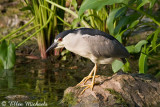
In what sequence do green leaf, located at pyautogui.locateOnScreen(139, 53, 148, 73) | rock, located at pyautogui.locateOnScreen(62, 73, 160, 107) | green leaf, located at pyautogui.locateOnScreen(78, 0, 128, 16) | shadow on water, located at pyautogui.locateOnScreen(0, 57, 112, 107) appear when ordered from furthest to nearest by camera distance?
green leaf, located at pyautogui.locateOnScreen(139, 53, 148, 73) < shadow on water, located at pyautogui.locateOnScreen(0, 57, 112, 107) < green leaf, located at pyautogui.locateOnScreen(78, 0, 128, 16) < rock, located at pyautogui.locateOnScreen(62, 73, 160, 107)

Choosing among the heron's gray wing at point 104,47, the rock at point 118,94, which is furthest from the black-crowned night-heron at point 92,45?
the rock at point 118,94

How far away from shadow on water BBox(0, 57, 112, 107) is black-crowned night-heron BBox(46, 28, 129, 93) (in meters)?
0.68

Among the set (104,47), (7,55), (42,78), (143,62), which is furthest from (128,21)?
(7,55)

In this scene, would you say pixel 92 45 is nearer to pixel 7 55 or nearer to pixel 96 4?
pixel 96 4

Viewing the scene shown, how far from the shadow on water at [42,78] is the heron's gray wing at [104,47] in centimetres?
84

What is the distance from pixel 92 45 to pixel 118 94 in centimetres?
75

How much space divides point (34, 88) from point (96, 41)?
1.29m

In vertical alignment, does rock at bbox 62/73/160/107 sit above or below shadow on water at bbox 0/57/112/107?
above

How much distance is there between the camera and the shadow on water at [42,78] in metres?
5.01

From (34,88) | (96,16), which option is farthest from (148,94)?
(96,16)

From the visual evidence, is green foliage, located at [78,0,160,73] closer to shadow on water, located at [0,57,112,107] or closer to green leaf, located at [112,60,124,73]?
green leaf, located at [112,60,124,73]

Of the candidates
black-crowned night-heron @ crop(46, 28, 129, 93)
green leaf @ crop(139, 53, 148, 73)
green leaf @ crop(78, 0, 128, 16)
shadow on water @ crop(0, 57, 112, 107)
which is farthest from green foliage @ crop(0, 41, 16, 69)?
green leaf @ crop(139, 53, 148, 73)

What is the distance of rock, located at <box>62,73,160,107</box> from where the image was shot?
171 inches

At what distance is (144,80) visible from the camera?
16.0 feet
